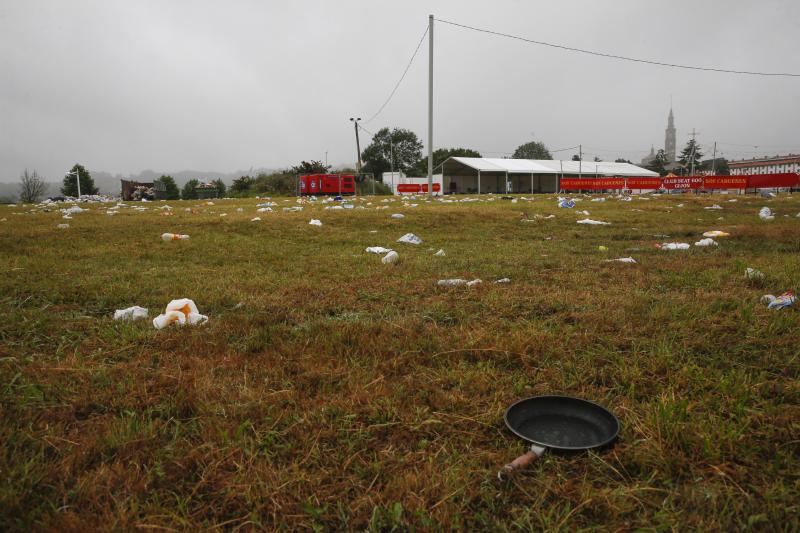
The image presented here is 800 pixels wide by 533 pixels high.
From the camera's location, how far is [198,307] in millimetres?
2977

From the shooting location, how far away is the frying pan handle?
4.23 ft

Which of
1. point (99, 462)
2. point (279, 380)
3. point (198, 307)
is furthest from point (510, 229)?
point (99, 462)

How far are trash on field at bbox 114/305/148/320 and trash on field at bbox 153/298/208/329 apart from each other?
0.74ft

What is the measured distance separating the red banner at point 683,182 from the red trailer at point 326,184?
18.9 metres

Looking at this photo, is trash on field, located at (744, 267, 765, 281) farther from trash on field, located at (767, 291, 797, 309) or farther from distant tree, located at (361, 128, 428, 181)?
distant tree, located at (361, 128, 428, 181)

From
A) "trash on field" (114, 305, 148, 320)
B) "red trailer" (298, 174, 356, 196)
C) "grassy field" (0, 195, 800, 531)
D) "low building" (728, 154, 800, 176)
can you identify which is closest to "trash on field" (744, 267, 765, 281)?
"grassy field" (0, 195, 800, 531)

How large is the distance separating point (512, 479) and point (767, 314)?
2175 mm

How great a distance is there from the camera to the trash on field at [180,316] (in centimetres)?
255

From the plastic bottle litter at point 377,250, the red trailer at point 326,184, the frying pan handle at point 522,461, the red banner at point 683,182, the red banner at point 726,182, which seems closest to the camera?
the frying pan handle at point 522,461

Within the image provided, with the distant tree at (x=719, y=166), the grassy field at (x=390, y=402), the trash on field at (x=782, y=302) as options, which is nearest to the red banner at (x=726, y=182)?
the grassy field at (x=390, y=402)

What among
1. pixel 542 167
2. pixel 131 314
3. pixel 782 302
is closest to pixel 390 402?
pixel 131 314

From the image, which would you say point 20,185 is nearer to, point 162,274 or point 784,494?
point 162,274

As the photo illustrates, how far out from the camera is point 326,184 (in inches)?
1152

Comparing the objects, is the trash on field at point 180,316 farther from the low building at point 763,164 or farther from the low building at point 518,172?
the low building at point 763,164
